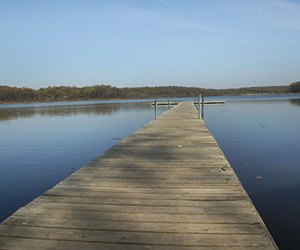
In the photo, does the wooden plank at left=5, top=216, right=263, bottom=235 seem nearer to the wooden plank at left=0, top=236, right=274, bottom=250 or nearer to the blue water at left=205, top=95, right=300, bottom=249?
the wooden plank at left=0, top=236, right=274, bottom=250

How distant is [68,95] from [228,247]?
396 feet

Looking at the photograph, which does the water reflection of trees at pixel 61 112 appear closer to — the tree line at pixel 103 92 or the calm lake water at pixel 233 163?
the calm lake water at pixel 233 163

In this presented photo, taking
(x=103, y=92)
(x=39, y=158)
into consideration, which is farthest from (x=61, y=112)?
(x=103, y=92)

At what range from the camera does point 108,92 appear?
382 ft

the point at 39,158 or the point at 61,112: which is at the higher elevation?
the point at 61,112

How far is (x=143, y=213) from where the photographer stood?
338 cm

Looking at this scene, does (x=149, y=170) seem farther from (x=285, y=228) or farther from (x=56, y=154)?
(x=56, y=154)

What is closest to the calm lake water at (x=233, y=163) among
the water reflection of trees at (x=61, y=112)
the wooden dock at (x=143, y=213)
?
the wooden dock at (x=143, y=213)

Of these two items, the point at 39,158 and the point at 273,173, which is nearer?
the point at 273,173

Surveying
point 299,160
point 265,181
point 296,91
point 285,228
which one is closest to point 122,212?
point 285,228

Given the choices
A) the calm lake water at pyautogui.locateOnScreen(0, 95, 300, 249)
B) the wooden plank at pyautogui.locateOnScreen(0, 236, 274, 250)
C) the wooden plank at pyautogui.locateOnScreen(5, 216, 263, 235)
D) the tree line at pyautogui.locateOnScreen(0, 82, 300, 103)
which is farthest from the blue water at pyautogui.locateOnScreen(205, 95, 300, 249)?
the tree line at pyautogui.locateOnScreen(0, 82, 300, 103)

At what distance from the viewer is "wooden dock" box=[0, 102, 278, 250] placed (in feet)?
8.96

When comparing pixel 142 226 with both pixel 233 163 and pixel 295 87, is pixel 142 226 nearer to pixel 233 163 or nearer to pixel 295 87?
pixel 233 163

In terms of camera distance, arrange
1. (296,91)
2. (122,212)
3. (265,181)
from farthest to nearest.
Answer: (296,91) → (265,181) → (122,212)
